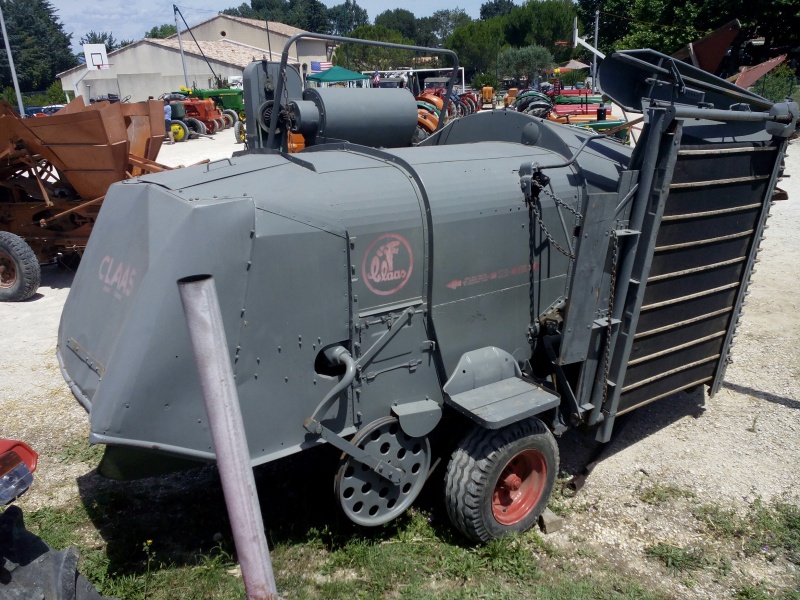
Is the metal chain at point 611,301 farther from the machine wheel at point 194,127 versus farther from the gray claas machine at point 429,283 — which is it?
the machine wheel at point 194,127

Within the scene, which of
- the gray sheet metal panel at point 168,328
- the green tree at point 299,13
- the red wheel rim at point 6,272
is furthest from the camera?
the green tree at point 299,13

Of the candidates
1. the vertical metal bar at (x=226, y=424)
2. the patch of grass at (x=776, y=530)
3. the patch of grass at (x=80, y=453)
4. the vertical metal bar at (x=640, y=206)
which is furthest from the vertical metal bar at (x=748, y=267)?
the patch of grass at (x=80, y=453)

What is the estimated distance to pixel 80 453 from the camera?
4.92 m

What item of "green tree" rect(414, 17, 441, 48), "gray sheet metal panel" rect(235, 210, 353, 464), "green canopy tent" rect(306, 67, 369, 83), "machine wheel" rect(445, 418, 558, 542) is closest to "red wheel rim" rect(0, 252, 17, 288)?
"gray sheet metal panel" rect(235, 210, 353, 464)

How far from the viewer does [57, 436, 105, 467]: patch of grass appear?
482 centimetres

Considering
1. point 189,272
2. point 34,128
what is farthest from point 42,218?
point 189,272

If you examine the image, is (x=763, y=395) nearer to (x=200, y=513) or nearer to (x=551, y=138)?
(x=551, y=138)

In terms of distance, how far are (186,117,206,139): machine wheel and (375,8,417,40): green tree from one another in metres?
81.9

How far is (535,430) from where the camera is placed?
3912 mm

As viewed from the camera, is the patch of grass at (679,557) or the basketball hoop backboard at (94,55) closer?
the patch of grass at (679,557)

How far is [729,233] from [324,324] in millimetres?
3033

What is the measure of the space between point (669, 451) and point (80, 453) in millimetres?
4463

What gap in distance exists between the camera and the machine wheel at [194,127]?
24.8m

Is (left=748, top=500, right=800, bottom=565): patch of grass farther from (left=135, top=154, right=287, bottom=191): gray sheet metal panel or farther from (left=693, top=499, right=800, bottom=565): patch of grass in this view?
(left=135, top=154, right=287, bottom=191): gray sheet metal panel
